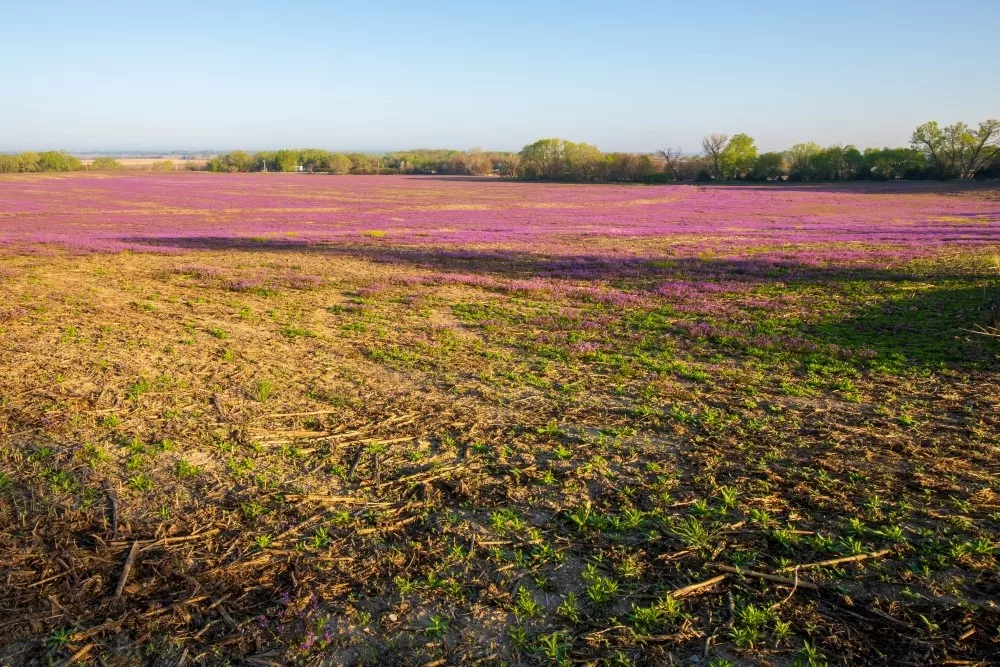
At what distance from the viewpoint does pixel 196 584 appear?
4.65 m

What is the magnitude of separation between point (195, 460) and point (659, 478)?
18.0 ft

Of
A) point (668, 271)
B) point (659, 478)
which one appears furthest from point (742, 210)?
point (659, 478)

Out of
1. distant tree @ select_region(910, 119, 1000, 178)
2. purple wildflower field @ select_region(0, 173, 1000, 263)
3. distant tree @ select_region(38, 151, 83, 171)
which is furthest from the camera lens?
distant tree @ select_region(38, 151, 83, 171)

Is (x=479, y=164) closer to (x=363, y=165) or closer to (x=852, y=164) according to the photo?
(x=363, y=165)

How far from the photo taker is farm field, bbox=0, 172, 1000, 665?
423cm

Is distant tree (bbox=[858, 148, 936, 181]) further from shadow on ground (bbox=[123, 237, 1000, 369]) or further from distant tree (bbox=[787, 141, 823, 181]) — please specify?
shadow on ground (bbox=[123, 237, 1000, 369])

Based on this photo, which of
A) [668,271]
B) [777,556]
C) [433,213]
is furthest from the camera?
[433,213]

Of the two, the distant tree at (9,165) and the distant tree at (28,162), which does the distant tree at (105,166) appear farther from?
the distant tree at (9,165)

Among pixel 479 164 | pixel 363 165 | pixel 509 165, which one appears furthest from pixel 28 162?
pixel 509 165

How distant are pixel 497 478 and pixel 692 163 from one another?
4749 inches

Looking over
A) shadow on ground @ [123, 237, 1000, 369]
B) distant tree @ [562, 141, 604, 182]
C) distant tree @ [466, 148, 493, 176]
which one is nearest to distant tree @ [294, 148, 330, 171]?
distant tree @ [466, 148, 493, 176]

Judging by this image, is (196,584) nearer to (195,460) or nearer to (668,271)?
(195,460)

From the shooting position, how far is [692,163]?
11462 centimetres

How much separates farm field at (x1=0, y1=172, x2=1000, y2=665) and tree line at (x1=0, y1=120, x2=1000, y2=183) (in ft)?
333
